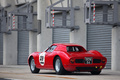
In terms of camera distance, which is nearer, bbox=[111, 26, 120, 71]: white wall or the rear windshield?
the rear windshield

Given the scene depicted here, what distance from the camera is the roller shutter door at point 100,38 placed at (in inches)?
892

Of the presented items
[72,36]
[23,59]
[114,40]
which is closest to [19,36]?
[23,59]

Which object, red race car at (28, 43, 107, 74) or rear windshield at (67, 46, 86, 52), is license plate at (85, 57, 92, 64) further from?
rear windshield at (67, 46, 86, 52)

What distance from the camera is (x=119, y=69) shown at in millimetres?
20125

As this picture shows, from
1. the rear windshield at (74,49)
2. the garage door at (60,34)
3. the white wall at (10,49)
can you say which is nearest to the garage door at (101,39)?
the garage door at (60,34)

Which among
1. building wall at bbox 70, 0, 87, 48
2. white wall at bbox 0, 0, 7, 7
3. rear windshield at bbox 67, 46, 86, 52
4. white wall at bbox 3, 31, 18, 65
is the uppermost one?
white wall at bbox 0, 0, 7, 7

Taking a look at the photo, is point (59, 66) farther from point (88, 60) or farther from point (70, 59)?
point (88, 60)

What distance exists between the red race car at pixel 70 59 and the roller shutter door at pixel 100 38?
7.24 metres

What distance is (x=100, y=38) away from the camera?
23188 mm

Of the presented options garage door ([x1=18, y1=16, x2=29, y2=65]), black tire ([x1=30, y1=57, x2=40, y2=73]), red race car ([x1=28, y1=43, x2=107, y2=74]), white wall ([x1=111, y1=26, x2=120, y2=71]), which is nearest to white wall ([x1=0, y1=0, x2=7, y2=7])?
garage door ([x1=18, y1=16, x2=29, y2=65])

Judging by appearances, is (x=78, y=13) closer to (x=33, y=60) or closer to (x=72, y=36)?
(x=72, y=36)

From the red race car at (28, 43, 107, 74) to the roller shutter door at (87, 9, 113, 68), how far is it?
7.24 metres

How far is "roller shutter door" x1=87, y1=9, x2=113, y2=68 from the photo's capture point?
22.7m

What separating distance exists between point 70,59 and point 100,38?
9349 millimetres
